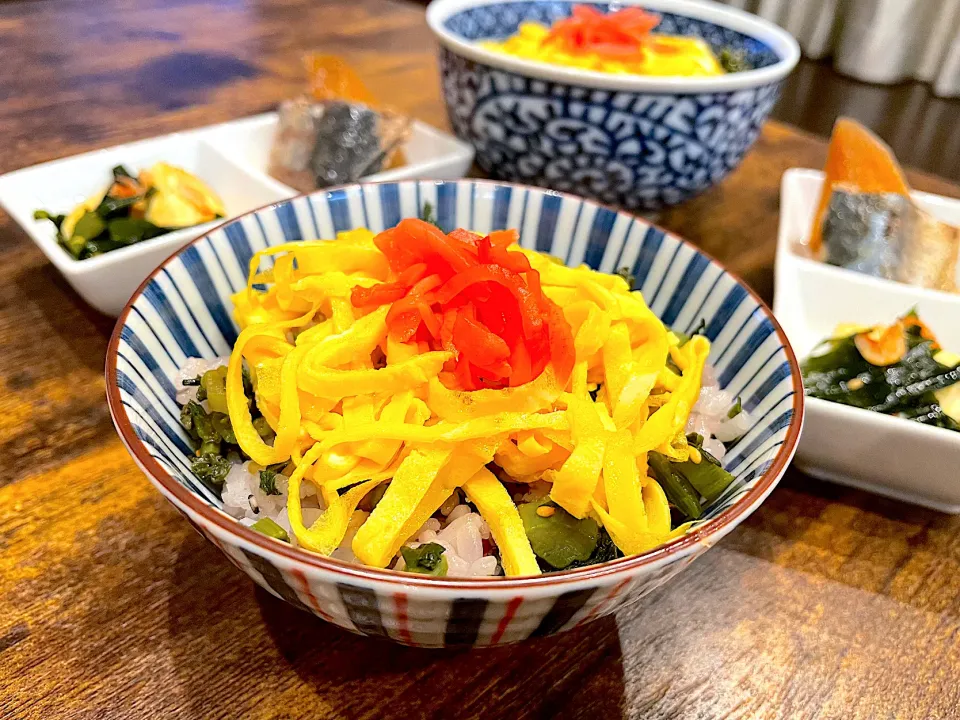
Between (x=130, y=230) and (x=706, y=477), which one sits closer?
(x=706, y=477)

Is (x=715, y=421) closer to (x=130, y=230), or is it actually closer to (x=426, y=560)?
(x=426, y=560)

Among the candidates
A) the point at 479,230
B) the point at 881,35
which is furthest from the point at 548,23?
the point at 881,35

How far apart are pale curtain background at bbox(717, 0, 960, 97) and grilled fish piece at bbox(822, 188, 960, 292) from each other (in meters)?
4.24

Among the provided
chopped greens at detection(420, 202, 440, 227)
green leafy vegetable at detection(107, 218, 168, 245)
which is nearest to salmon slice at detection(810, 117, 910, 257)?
chopped greens at detection(420, 202, 440, 227)

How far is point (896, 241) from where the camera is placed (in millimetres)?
1575

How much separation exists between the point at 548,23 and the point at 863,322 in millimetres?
1184

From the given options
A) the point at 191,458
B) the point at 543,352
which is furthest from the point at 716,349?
the point at 191,458

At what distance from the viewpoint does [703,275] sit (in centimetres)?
110

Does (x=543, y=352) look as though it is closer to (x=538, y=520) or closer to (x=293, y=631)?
(x=538, y=520)

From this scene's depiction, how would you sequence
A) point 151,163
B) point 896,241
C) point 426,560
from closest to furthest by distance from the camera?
point 426,560
point 896,241
point 151,163

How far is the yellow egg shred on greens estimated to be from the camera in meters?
0.78

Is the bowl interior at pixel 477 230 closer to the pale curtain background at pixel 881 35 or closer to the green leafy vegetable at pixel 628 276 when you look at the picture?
the green leafy vegetable at pixel 628 276

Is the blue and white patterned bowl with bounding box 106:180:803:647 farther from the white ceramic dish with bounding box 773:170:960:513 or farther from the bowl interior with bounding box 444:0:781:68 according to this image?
the bowl interior with bounding box 444:0:781:68

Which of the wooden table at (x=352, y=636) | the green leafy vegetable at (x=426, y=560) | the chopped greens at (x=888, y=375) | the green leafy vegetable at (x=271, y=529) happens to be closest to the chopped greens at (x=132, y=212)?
the wooden table at (x=352, y=636)
